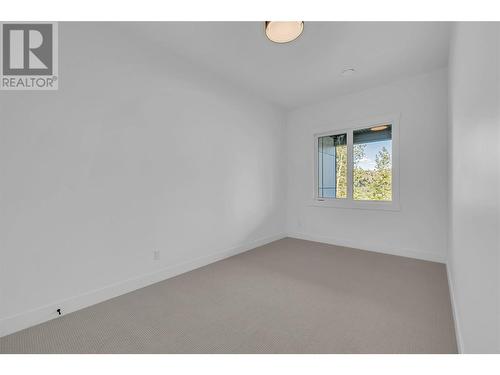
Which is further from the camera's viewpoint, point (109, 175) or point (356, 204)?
point (356, 204)

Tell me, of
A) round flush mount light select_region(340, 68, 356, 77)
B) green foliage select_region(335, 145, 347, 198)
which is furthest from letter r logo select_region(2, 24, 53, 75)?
green foliage select_region(335, 145, 347, 198)

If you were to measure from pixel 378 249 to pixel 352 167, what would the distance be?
1.40 meters

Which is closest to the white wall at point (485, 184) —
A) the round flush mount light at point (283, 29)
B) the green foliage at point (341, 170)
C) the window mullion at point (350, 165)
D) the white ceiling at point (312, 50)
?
the round flush mount light at point (283, 29)

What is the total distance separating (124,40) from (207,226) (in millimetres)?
2315

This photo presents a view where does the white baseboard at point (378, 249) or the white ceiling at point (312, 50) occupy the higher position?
the white ceiling at point (312, 50)

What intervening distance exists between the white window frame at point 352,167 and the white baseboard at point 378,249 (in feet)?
2.01

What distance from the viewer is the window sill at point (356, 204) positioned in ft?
11.6

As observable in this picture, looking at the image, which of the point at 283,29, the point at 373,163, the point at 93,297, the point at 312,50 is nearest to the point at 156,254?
the point at 93,297

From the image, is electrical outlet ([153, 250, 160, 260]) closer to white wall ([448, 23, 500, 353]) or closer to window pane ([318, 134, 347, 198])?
white wall ([448, 23, 500, 353])

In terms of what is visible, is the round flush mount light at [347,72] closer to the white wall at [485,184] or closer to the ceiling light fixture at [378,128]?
the ceiling light fixture at [378,128]

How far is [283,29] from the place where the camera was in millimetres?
2080

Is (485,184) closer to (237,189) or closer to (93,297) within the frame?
(93,297)

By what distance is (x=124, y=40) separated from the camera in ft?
7.70
